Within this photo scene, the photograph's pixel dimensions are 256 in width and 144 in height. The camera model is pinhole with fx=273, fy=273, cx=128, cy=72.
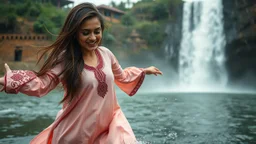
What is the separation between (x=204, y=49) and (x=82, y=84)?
2634 centimetres

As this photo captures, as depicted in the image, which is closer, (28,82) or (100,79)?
(28,82)

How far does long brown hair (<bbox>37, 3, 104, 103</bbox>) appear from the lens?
2.22 m

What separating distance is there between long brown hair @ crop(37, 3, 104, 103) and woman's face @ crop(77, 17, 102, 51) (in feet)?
0.11

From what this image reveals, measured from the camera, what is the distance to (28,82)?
2045 mm

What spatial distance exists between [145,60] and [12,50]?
571 inches

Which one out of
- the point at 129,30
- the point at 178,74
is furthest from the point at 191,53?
the point at 129,30

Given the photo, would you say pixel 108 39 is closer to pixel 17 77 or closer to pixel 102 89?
pixel 102 89

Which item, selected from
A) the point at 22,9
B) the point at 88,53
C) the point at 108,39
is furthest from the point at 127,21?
the point at 88,53

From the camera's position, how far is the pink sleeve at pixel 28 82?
198 centimetres

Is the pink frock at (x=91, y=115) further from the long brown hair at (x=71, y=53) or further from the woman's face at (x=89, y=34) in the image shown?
the woman's face at (x=89, y=34)

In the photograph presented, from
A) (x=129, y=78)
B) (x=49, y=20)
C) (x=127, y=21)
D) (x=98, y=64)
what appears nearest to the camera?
(x=98, y=64)

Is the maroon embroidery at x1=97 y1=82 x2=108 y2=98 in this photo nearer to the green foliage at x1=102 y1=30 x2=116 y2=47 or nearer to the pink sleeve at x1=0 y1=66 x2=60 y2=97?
the pink sleeve at x1=0 y1=66 x2=60 y2=97

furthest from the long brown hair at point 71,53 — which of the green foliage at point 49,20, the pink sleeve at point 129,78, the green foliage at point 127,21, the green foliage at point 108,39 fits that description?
the green foliage at point 127,21

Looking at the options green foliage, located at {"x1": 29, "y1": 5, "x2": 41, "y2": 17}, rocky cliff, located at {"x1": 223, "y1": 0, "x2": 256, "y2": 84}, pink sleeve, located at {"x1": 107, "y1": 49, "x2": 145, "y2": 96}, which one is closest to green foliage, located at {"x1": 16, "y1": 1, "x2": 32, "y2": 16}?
green foliage, located at {"x1": 29, "y1": 5, "x2": 41, "y2": 17}
